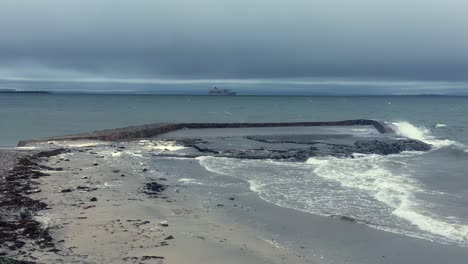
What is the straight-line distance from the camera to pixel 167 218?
12.9 m

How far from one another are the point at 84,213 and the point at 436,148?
27.1 m

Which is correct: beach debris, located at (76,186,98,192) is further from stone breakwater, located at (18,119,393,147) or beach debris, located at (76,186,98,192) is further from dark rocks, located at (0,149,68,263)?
stone breakwater, located at (18,119,393,147)

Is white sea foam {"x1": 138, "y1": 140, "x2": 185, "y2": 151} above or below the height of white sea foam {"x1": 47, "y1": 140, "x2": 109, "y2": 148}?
below

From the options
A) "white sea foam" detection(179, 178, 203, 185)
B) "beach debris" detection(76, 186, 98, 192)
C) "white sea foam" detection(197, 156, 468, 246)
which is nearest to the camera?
"white sea foam" detection(197, 156, 468, 246)

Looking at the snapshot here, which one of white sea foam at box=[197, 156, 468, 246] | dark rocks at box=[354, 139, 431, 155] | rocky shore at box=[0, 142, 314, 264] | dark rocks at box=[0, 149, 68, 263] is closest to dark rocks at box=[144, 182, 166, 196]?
rocky shore at box=[0, 142, 314, 264]

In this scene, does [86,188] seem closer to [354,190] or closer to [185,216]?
[185,216]

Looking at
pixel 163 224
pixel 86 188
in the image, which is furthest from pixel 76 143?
pixel 163 224

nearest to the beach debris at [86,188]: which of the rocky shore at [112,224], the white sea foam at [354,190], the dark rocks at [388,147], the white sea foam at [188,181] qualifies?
the rocky shore at [112,224]

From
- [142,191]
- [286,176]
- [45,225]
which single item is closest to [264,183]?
[286,176]

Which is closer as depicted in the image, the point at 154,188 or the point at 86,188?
the point at 86,188

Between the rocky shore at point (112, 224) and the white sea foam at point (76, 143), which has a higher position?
the rocky shore at point (112, 224)

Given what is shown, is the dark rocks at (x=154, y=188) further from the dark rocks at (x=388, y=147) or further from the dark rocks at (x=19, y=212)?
the dark rocks at (x=388, y=147)

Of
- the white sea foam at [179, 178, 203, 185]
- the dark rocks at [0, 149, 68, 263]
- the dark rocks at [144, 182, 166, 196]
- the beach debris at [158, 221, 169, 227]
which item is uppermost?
the dark rocks at [0, 149, 68, 263]

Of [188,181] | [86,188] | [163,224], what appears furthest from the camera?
[188,181]
